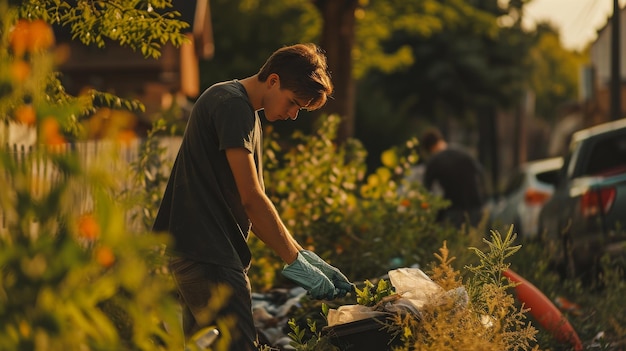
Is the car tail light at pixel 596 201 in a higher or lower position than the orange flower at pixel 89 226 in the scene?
lower

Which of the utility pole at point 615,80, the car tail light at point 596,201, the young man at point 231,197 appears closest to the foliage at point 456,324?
the young man at point 231,197

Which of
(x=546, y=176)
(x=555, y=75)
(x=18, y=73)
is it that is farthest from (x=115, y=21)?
(x=555, y=75)

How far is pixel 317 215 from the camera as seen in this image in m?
9.48

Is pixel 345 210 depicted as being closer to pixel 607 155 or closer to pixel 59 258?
pixel 607 155

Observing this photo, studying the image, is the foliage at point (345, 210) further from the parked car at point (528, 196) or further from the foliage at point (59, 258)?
the parked car at point (528, 196)

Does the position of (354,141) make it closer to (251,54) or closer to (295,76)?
(295,76)

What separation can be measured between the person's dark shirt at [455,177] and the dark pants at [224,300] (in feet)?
27.8

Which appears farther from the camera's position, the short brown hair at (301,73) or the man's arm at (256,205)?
the short brown hair at (301,73)

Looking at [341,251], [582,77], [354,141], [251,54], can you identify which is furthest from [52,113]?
[582,77]

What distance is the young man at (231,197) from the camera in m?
4.96

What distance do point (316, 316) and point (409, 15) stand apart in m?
22.5

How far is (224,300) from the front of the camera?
4.96 m

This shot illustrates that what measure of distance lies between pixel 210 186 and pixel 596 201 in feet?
21.2

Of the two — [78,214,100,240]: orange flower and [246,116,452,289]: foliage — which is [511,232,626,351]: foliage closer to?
[246,116,452,289]: foliage
